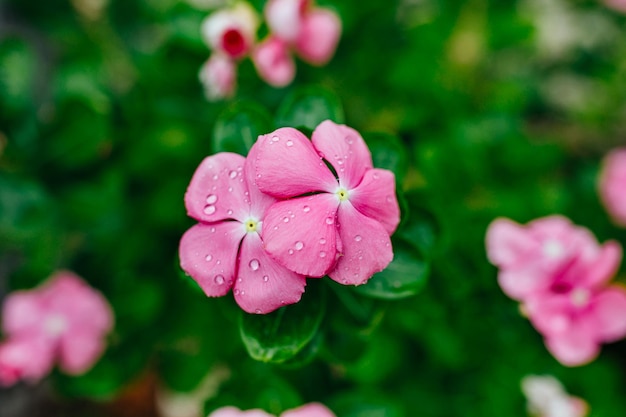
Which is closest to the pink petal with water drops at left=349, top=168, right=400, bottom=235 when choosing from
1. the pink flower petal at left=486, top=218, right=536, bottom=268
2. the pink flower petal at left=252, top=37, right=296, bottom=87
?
the pink flower petal at left=486, top=218, right=536, bottom=268

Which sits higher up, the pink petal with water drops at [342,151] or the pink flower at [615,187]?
the pink petal with water drops at [342,151]

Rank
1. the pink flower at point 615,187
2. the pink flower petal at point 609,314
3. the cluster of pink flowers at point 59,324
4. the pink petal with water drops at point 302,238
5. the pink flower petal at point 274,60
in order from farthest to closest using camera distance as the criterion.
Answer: the pink flower at point 615,187 < the cluster of pink flowers at point 59,324 < the pink flower petal at point 274,60 < the pink flower petal at point 609,314 < the pink petal with water drops at point 302,238

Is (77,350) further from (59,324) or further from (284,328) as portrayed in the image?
(284,328)

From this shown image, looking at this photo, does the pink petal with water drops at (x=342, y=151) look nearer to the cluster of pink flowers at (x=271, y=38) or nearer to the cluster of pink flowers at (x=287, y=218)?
the cluster of pink flowers at (x=287, y=218)

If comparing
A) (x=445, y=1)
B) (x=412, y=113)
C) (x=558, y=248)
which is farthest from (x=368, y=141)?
(x=445, y=1)

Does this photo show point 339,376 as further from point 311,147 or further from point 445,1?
point 445,1

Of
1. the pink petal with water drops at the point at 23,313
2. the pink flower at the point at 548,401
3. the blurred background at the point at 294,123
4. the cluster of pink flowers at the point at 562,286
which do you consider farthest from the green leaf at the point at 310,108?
the pink petal with water drops at the point at 23,313

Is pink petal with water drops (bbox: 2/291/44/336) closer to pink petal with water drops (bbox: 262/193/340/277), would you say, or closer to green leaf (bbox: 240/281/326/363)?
green leaf (bbox: 240/281/326/363)
